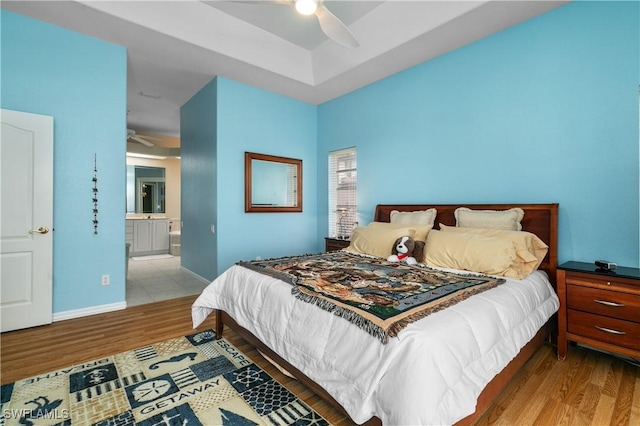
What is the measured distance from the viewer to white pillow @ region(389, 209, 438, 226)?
11.0 ft

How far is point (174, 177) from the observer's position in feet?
27.3

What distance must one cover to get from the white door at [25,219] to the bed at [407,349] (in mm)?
2141

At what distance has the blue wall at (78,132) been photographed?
114 inches

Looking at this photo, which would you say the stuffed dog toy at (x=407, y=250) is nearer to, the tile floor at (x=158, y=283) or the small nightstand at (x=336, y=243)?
the small nightstand at (x=336, y=243)

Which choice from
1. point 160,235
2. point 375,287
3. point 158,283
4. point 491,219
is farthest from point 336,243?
point 160,235

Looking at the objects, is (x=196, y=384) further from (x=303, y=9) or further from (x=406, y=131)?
(x=406, y=131)

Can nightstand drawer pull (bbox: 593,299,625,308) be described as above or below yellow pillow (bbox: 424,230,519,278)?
below

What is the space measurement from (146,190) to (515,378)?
8661 mm

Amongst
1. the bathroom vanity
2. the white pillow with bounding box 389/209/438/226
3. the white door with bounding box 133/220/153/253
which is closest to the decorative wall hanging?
the white pillow with bounding box 389/209/438/226

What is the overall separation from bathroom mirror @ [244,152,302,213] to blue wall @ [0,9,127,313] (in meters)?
1.61

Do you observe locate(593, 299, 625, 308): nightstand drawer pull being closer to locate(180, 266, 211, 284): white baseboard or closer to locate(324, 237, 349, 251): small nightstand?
locate(324, 237, 349, 251): small nightstand

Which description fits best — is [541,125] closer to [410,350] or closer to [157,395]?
[410,350]

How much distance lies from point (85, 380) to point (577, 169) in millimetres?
4224

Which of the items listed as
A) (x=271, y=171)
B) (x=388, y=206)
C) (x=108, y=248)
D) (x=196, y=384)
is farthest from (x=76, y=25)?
(x=388, y=206)
